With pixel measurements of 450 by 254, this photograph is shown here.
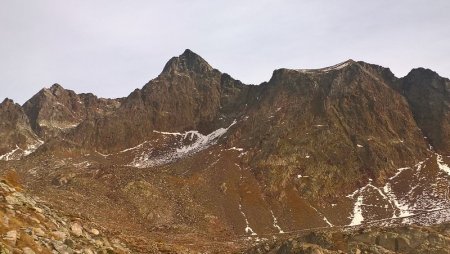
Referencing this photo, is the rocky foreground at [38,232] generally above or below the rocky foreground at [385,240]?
above

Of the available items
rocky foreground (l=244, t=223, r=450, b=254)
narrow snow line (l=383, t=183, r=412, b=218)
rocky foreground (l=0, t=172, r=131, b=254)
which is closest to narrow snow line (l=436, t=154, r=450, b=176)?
narrow snow line (l=383, t=183, r=412, b=218)

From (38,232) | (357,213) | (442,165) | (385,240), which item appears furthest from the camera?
(442,165)

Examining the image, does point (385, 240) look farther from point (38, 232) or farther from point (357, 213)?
point (357, 213)

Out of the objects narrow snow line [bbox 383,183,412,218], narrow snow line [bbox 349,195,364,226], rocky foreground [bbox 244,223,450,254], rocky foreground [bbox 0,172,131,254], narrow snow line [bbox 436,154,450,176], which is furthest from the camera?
narrow snow line [bbox 436,154,450,176]

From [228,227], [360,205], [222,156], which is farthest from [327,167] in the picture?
[228,227]

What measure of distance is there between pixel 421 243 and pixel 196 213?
8313cm

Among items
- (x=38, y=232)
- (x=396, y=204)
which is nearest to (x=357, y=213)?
(x=396, y=204)

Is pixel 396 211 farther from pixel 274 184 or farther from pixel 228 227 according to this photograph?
pixel 228 227

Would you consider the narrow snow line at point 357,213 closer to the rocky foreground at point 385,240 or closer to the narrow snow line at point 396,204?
the narrow snow line at point 396,204

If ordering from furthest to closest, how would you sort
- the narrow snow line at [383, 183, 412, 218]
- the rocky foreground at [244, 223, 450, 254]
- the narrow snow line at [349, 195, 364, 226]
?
1. the narrow snow line at [383, 183, 412, 218]
2. the narrow snow line at [349, 195, 364, 226]
3. the rocky foreground at [244, 223, 450, 254]

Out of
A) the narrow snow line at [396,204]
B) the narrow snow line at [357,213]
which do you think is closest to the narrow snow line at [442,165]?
the narrow snow line at [396,204]

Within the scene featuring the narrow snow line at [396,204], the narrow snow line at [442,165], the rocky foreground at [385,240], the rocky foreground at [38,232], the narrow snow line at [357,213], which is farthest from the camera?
the narrow snow line at [442,165]

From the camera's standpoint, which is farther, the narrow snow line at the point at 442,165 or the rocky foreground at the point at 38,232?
the narrow snow line at the point at 442,165

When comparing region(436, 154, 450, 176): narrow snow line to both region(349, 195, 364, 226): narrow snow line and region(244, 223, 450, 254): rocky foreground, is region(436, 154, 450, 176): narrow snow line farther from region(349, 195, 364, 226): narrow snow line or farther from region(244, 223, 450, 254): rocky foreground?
region(244, 223, 450, 254): rocky foreground
